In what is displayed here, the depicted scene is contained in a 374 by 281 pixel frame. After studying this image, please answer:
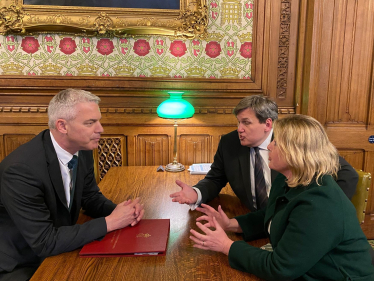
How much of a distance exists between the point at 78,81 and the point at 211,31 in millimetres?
1335

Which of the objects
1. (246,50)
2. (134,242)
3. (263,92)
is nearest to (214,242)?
(134,242)

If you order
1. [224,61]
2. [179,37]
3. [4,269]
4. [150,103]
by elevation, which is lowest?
[4,269]

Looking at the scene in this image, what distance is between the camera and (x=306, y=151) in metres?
1.29

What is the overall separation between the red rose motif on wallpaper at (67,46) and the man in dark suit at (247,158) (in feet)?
5.91

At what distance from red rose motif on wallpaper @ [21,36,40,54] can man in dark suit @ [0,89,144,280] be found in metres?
1.71

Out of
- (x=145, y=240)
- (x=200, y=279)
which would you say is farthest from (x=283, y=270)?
(x=145, y=240)

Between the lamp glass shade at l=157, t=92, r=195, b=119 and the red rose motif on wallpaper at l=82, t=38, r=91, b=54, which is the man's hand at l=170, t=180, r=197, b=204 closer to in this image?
the lamp glass shade at l=157, t=92, r=195, b=119

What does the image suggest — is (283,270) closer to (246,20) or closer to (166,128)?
(166,128)

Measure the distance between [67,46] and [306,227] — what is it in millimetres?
2768

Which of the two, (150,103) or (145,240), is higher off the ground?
(150,103)

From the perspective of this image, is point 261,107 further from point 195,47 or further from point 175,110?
point 195,47

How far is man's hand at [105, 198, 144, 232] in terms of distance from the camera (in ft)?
5.03

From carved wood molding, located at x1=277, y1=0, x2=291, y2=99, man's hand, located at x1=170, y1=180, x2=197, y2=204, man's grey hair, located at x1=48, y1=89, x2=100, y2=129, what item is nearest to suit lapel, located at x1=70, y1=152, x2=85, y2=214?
man's grey hair, located at x1=48, y1=89, x2=100, y2=129

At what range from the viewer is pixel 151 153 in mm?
3336
